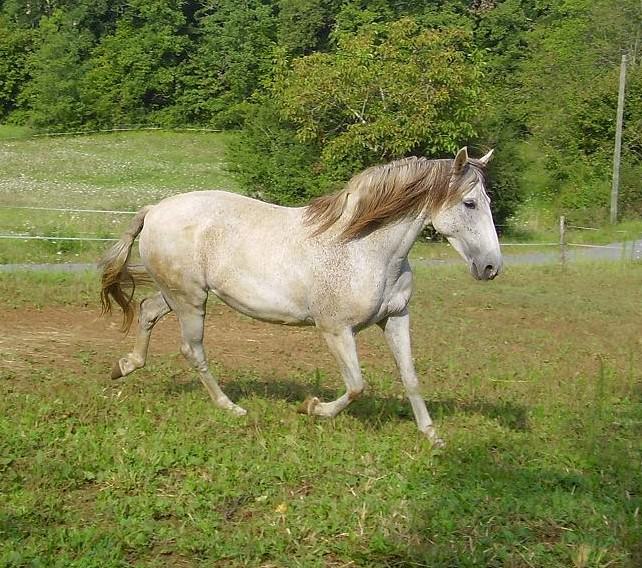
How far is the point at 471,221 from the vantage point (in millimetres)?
5418

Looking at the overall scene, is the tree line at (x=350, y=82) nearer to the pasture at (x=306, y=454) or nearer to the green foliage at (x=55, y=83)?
the green foliage at (x=55, y=83)

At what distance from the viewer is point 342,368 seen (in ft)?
18.7

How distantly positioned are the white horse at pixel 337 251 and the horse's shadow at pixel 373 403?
59 centimetres

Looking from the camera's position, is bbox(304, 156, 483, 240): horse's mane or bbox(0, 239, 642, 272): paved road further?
bbox(0, 239, 642, 272): paved road

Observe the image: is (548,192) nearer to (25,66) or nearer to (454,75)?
(454,75)

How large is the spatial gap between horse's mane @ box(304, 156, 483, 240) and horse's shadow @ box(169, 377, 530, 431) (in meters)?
1.40

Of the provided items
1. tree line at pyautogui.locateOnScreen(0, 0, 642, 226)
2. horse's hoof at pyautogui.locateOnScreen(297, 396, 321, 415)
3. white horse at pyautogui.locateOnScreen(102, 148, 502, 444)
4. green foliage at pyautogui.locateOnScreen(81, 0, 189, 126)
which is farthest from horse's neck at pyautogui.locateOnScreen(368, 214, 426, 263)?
green foliage at pyautogui.locateOnScreen(81, 0, 189, 126)

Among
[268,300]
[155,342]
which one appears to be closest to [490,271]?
[268,300]

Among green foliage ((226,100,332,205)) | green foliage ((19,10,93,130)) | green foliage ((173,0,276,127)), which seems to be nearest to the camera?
green foliage ((226,100,332,205))

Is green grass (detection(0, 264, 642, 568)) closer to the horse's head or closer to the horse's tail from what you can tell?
the horse's tail

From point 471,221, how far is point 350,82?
20138 millimetres

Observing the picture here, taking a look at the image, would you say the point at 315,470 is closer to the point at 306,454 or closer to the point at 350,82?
the point at 306,454

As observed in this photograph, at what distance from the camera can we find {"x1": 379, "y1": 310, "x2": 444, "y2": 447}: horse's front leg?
5.72 metres

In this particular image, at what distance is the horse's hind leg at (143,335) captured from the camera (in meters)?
6.65
